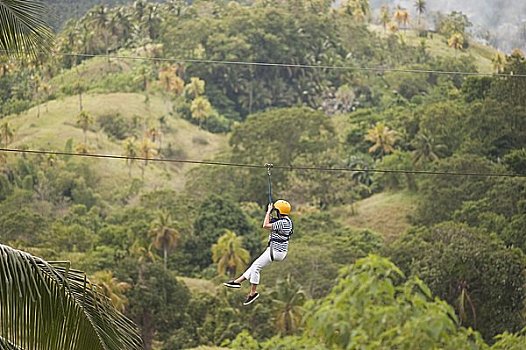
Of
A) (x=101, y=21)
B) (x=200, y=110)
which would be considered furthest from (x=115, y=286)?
(x=101, y=21)

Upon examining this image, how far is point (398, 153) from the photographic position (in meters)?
37.7

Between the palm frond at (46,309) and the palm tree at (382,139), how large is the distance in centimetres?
3396

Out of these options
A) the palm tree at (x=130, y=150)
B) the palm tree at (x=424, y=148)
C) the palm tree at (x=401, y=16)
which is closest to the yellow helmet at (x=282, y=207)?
the palm tree at (x=424, y=148)

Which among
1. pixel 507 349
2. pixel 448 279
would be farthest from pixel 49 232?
pixel 507 349

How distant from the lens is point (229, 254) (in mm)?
32312

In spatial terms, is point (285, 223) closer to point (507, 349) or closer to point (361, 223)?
point (507, 349)

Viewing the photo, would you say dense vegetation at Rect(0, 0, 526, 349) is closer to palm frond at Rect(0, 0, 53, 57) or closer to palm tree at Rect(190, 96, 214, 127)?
palm tree at Rect(190, 96, 214, 127)

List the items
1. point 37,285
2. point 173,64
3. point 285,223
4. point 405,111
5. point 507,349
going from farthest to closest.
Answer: point 173,64 < point 405,111 < point 507,349 < point 285,223 < point 37,285

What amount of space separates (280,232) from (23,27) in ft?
6.31

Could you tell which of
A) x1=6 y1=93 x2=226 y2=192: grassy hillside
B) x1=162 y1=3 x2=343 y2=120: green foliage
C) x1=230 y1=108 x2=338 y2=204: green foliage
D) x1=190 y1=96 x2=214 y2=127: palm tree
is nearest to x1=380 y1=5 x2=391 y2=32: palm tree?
x1=162 y1=3 x2=343 y2=120: green foliage

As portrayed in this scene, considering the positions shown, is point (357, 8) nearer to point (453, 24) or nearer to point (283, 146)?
point (453, 24)

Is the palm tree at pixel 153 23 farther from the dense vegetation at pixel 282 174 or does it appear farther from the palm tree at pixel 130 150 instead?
the palm tree at pixel 130 150

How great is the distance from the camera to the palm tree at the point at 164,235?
33.1 meters

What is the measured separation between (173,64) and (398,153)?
12.4 m
